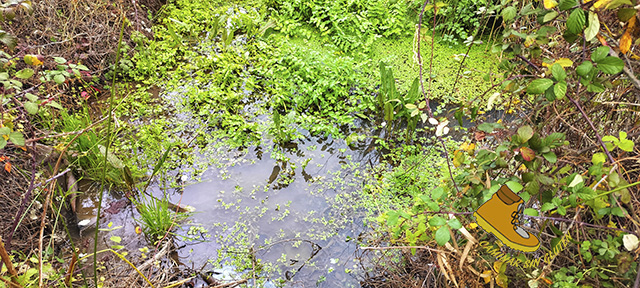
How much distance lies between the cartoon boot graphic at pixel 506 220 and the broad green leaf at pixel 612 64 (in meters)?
0.46

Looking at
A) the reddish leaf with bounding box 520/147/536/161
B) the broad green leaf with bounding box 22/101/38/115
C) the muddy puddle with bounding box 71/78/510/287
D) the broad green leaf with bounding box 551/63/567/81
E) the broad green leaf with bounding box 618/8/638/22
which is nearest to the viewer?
the broad green leaf with bounding box 618/8/638/22

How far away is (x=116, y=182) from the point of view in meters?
2.52

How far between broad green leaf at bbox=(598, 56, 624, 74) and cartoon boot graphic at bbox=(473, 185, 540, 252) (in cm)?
46

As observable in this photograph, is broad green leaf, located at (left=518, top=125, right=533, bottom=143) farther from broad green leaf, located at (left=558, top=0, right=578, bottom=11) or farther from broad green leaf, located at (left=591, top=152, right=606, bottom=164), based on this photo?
broad green leaf, located at (left=558, top=0, right=578, bottom=11)

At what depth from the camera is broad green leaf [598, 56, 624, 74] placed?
99cm

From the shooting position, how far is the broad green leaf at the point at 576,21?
986 millimetres

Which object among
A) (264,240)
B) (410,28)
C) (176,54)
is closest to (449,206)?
(264,240)

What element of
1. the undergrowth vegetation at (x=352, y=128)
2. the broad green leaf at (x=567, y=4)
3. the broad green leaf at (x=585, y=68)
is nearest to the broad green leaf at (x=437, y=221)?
the undergrowth vegetation at (x=352, y=128)

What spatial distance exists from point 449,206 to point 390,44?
2.37 m

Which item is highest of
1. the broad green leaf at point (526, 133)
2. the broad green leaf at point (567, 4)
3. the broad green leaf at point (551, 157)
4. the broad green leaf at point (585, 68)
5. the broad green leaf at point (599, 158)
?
the broad green leaf at point (567, 4)

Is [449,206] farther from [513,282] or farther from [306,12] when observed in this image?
[306,12]

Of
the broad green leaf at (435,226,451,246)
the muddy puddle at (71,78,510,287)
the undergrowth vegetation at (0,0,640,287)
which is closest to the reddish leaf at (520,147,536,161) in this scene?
the undergrowth vegetation at (0,0,640,287)

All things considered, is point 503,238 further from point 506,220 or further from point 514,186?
point 514,186

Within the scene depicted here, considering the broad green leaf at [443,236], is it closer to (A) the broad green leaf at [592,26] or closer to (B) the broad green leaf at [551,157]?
(B) the broad green leaf at [551,157]
